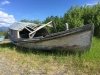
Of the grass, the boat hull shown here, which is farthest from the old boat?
the grass

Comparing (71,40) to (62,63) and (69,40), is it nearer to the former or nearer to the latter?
(69,40)

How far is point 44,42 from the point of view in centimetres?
1373

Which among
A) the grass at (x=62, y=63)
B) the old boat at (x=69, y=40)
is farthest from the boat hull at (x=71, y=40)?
the grass at (x=62, y=63)

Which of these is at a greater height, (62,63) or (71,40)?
(71,40)

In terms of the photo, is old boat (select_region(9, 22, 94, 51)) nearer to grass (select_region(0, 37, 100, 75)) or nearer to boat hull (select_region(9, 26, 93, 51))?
boat hull (select_region(9, 26, 93, 51))

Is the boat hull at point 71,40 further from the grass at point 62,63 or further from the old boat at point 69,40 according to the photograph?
the grass at point 62,63

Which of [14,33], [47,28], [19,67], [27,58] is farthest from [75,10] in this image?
[19,67]

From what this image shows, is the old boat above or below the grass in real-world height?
above

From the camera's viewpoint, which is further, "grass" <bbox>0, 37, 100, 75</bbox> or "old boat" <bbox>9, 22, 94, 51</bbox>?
"old boat" <bbox>9, 22, 94, 51</bbox>

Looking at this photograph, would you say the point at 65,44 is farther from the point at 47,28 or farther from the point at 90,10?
the point at 90,10

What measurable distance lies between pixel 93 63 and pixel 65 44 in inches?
104

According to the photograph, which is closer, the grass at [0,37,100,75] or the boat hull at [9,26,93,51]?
the grass at [0,37,100,75]

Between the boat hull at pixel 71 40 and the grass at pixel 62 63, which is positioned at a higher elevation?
the boat hull at pixel 71 40

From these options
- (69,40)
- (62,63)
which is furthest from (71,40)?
(62,63)
